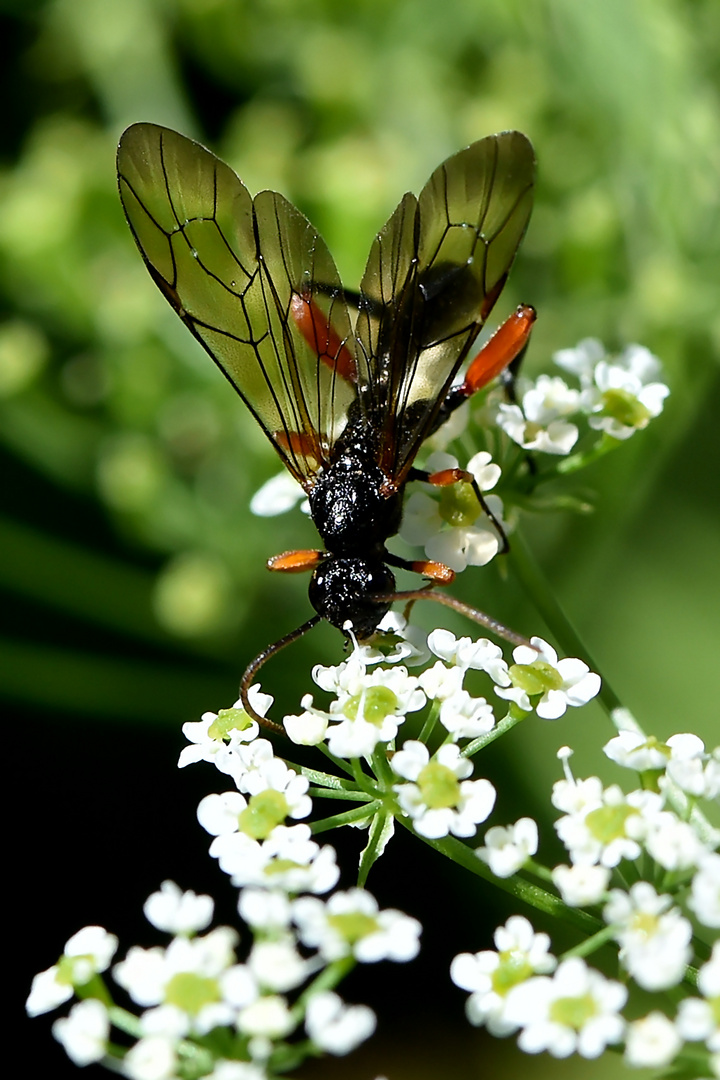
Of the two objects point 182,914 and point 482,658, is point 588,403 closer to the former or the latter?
point 482,658

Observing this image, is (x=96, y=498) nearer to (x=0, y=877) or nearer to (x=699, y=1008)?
(x=0, y=877)

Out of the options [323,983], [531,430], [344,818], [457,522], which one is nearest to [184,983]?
[323,983]

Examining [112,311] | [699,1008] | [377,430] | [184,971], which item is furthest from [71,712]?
[699,1008]

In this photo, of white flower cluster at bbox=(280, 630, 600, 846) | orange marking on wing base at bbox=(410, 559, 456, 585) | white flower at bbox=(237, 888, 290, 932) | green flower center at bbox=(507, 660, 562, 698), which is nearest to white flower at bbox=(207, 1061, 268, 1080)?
white flower at bbox=(237, 888, 290, 932)

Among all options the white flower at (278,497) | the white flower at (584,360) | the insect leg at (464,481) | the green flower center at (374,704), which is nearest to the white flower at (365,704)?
the green flower center at (374,704)

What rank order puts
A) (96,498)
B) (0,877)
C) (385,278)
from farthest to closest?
(96,498) < (0,877) < (385,278)

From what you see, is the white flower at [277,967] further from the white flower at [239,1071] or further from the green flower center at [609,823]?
the green flower center at [609,823]
